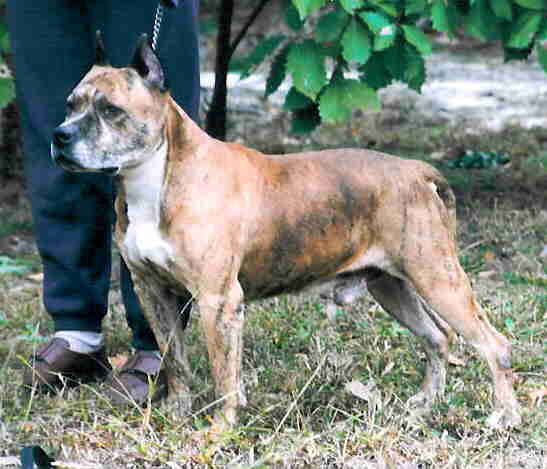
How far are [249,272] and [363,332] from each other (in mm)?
1215

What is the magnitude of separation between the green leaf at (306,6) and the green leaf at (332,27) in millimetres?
313

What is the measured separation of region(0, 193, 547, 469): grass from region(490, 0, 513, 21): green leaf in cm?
136

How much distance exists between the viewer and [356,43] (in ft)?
15.9

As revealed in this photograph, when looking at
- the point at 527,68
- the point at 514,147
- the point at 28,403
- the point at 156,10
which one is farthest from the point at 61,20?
the point at 527,68

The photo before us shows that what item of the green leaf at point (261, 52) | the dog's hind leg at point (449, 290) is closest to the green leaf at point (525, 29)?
the green leaf at point (261, 52)

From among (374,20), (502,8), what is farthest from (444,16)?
(374,20)

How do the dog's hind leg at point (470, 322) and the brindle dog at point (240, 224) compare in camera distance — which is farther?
the dog's hind leg at point (470, 322)

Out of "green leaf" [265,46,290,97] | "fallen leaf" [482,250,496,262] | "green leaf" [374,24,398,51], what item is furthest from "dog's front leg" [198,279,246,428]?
"fallen leaf" [482,250,496,262]

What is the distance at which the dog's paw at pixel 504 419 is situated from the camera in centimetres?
362

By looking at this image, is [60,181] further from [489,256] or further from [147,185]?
[489,256]

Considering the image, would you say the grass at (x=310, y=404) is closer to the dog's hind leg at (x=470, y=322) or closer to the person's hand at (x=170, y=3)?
the dog's hind leg at (x=470, y=322)

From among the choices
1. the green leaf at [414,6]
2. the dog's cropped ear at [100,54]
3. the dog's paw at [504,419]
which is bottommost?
the dog's paw at [504,419]

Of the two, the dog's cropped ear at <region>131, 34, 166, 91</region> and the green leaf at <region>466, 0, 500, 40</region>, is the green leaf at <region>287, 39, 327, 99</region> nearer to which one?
the green leaf at <region>466, 0, 500, 40</region>

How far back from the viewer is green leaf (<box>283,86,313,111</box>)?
530 cm
